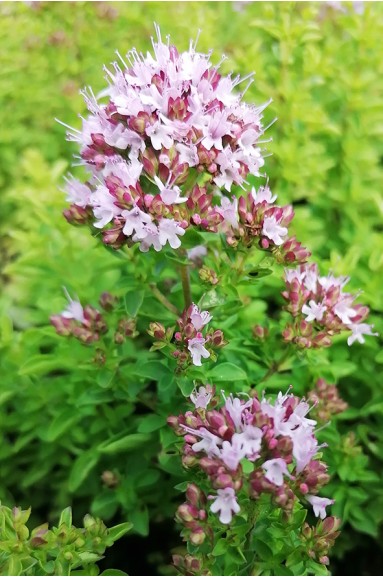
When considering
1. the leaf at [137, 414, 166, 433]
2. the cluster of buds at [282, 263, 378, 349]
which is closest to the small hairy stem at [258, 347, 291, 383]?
the cluster of buds at [282, 263, 378, 349]

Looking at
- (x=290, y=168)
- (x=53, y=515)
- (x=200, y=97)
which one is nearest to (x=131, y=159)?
(x=200, y=97)

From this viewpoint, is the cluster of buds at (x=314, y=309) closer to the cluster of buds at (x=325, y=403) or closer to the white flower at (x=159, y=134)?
the cluster of buds at (x=325, y=403)

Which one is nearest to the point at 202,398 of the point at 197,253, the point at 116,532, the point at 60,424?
the point at 116,532

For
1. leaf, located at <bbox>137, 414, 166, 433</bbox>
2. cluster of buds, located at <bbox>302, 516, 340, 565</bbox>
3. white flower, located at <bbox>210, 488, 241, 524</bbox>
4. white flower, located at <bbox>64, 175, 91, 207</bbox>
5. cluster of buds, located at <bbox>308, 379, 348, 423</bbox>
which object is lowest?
cluster of buds, located at <bbox>302, 516, 340, 565</bbox>

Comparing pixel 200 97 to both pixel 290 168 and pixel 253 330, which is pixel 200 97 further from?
pixel 290 168

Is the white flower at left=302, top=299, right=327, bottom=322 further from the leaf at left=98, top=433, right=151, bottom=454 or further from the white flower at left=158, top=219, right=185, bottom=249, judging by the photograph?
the leaf at left=98, top=433, right=151, bottom=454

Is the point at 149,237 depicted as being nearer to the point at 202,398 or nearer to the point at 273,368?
the point at 202,398

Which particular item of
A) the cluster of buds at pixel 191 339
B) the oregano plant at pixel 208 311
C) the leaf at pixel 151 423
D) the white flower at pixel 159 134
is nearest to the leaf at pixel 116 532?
the oregano plant at pixel 208 311
